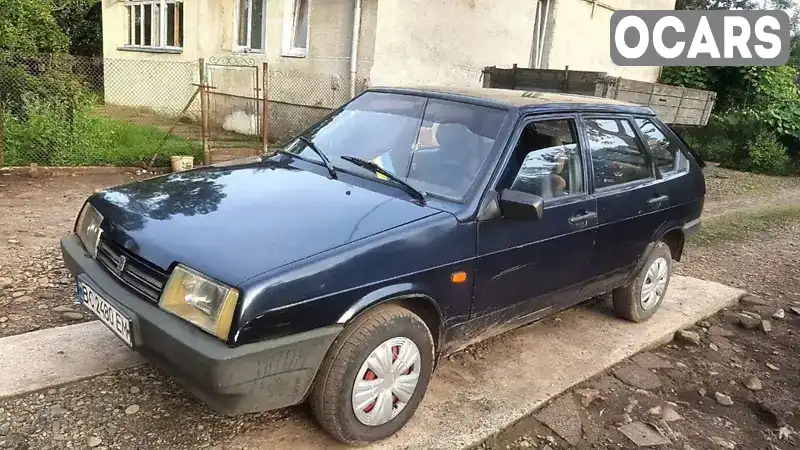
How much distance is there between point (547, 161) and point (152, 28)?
15.0m

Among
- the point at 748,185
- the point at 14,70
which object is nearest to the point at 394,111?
the point at 14,70

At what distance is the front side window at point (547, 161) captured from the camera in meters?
3.40

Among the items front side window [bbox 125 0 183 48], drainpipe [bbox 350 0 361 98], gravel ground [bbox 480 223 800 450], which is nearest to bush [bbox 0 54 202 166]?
drainpipe [bbox 350 0 361 98]

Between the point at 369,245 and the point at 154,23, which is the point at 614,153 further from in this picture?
the point at 154,23

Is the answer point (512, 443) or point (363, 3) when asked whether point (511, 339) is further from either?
point (363, 3)

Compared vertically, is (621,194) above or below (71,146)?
Answer: above

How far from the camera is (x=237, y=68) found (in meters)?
12.8

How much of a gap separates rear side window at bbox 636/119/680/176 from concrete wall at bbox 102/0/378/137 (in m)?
6.52

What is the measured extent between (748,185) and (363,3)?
328 inches

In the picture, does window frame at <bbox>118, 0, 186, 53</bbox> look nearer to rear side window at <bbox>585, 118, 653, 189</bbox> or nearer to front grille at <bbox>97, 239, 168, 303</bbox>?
rear side window at <bbox>585, 118, 653, 189</bbox>

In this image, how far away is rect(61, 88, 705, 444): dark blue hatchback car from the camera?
245cm

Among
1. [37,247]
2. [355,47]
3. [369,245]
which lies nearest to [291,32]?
[355,47]

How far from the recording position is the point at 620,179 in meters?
4.14

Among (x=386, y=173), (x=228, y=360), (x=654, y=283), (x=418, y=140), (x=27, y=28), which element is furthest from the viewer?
(x=27, y=28)
